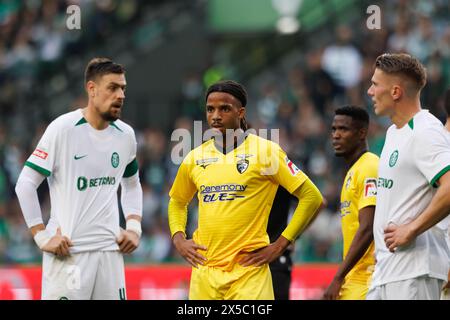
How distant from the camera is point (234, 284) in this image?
7.86 metres

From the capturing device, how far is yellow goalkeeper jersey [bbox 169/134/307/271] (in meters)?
7.95

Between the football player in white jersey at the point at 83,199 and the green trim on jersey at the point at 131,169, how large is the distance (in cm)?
26

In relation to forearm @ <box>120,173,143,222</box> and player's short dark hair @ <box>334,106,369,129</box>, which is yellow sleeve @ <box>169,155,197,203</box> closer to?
forearm @ <box>120,173,143,222</box>

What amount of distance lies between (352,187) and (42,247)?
8.60ft

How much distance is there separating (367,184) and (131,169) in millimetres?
2045

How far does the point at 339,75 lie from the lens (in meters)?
19.7

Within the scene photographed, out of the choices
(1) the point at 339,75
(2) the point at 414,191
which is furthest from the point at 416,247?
(1) the point at 339,75

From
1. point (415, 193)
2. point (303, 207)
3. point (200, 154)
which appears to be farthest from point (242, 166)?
point (415, 193)

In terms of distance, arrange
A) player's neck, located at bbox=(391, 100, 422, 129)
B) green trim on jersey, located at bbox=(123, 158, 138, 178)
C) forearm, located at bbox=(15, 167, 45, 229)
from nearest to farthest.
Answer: player's neck, located at bbox=(391, 100, 422, 129)
forearm, located at bbox=(15, 167, 45, 229)
green trim on jersey, located at bbox=(123, 158, 138, 178)

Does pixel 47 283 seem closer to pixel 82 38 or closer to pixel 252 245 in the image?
pixel 252 245

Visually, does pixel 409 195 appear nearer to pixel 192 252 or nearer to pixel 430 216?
pixel 430 216

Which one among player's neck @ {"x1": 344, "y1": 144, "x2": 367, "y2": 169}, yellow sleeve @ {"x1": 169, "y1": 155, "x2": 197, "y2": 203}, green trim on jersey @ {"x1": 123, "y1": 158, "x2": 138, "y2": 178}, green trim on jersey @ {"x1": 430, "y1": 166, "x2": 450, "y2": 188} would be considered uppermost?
player's neck @ {"x1": 344, "y1": 144, "x2": 367, "y2": 169}

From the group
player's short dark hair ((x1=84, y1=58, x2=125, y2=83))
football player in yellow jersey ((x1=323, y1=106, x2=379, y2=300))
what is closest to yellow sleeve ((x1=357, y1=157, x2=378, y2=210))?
football player in yellow jersey ((x1=323, y1=106, x2=379, y2=300))
